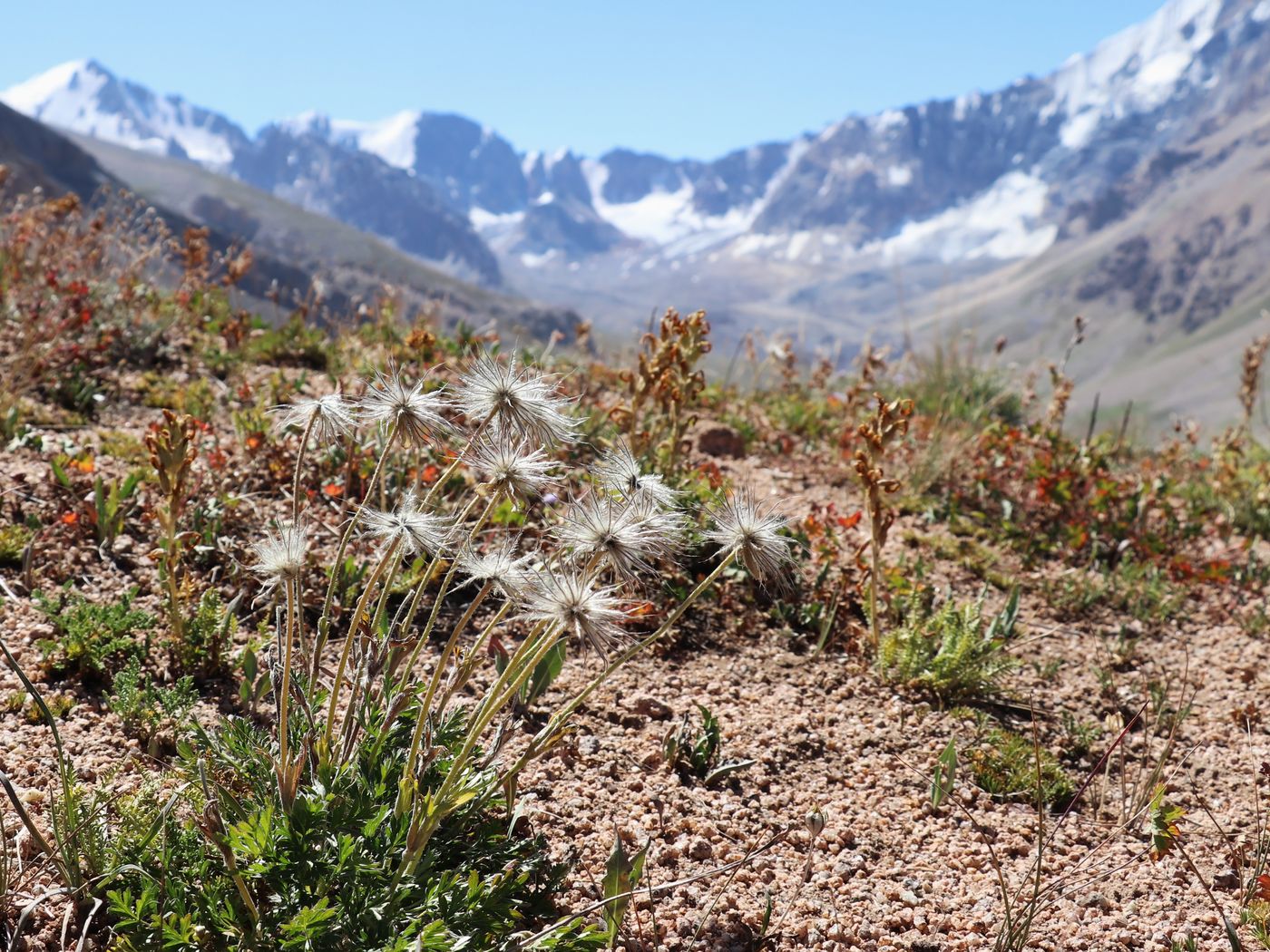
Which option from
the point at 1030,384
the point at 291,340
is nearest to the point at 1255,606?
the point at 1030,384

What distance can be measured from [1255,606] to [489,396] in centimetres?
559

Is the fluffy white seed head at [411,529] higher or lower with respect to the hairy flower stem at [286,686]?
higher

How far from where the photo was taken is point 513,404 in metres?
2.59

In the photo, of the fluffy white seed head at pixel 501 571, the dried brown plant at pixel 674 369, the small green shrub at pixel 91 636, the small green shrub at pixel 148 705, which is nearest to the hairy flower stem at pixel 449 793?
the fluffy white seed head at pixel 501 571

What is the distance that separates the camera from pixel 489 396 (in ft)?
8.63

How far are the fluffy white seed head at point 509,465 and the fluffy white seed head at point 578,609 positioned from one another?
0.29 metres

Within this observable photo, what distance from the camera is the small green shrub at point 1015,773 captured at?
12.6 feet

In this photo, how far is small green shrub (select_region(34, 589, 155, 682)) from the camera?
3600mm

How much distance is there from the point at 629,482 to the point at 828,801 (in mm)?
1836

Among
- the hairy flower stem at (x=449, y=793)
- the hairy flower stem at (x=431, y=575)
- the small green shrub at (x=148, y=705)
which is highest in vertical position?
the hairy flower stem at (x=431, y=575)

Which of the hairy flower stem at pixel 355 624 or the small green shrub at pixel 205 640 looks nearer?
the hairy flower stem at pixel 355 624

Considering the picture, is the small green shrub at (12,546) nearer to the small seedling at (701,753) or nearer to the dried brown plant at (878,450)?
the small seedling at (701,753)

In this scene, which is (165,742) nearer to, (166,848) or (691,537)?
(166,848)

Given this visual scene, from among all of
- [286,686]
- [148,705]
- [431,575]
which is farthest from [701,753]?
[148,705]
